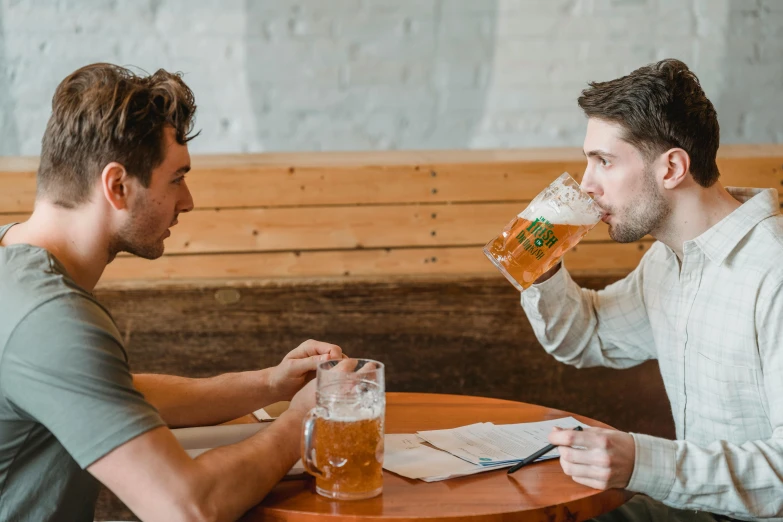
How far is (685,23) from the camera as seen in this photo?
2.62m

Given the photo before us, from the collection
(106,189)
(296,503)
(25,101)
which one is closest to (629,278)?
(296,503)

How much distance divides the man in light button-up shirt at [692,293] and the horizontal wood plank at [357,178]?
691 millimetres

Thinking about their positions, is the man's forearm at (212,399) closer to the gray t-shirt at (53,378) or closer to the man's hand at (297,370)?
the man's hand at (297,370)

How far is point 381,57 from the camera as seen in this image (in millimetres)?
2568

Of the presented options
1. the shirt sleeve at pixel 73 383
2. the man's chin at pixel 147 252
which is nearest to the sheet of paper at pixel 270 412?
the man's chin at pixel 147 252

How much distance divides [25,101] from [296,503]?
1883mm

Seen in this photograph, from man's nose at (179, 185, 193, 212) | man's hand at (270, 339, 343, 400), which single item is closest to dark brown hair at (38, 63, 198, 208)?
man's nose at (179, 185, 193, 212)

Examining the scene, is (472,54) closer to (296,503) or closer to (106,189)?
(106,189)

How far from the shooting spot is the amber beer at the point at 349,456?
1.14 metres

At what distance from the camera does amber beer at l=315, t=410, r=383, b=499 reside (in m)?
1.14

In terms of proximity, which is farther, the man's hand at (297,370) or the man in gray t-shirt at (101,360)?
the man's hand at (297,370)

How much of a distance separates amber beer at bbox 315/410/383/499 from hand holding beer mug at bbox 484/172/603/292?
0.54 meters

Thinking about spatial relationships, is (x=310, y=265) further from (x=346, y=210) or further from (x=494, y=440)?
(x=494, y=440)

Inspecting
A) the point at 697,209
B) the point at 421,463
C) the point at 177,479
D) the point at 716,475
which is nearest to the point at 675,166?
the point at 697,209
